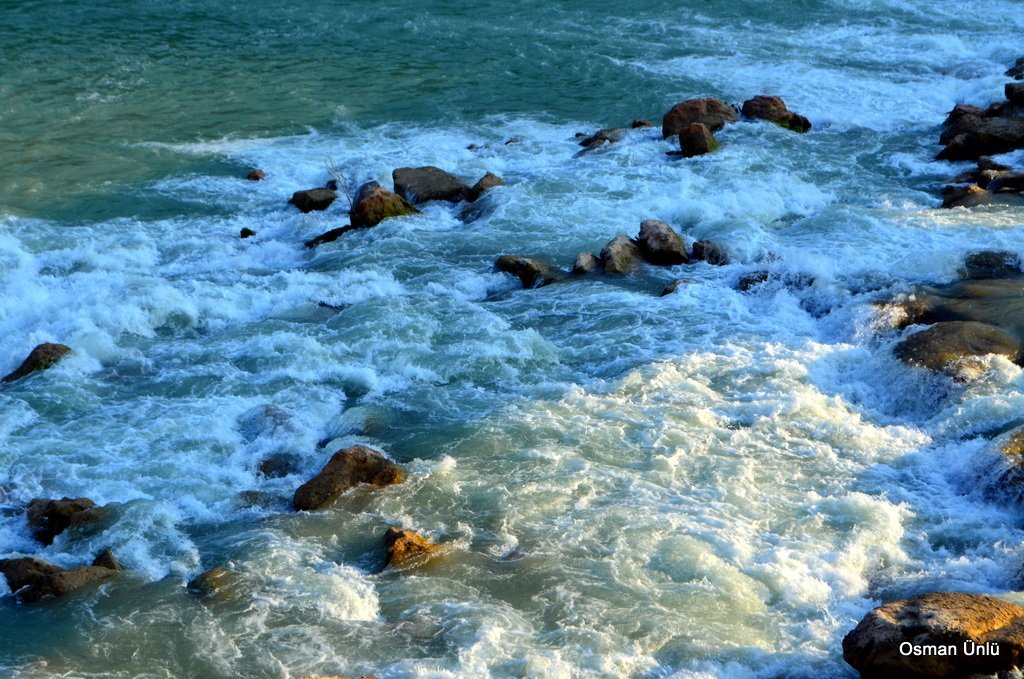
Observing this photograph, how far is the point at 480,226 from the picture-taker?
1568cm

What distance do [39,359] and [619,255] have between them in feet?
21.3

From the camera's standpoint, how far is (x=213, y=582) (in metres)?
8.57

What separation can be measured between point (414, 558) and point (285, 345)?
163 inches

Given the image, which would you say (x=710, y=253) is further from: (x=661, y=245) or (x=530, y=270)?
(x=530, y=270)

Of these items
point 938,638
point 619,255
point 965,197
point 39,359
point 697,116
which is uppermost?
point 697,116

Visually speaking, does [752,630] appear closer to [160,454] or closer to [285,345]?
[160,454]

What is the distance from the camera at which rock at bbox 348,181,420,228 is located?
1565 centimetres

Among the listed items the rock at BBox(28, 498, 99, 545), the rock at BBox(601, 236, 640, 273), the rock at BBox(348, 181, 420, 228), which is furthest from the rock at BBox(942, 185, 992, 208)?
the rock at BBox(28, 498, 99, 545)

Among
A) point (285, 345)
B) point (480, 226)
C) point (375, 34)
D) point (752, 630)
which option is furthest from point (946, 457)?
point (375, 34)

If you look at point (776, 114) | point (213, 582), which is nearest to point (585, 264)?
point (776, 114)

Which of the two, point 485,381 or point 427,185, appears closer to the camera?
point 485,381

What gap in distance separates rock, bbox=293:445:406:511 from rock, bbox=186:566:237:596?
1.04 metres

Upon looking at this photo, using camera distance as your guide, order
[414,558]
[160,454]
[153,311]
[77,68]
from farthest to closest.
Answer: [77,68] < [153,311] < [160,454] < [414,558]

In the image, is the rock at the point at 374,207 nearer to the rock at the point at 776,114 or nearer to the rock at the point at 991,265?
the rock at the point at 776,114
